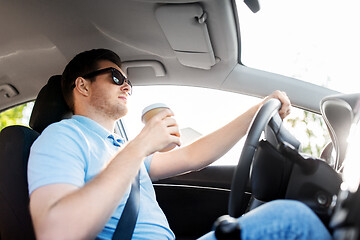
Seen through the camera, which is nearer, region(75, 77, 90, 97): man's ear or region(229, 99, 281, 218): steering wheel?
region(229, 99, 281, 218): steering wheel

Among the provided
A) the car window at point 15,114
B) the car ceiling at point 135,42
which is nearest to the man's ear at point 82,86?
the car ceiling at point 135,42

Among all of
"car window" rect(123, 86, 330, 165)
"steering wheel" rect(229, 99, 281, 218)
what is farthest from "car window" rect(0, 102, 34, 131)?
"steering wheel" rect(229, 99, 281, 218)

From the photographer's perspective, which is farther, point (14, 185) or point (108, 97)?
point (108, 97)

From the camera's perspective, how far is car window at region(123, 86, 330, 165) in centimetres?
211

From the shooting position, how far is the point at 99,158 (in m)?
1.53

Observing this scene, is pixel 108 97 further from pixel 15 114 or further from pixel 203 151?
pixel 15 114

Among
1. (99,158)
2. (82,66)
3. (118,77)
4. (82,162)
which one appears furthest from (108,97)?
(82,162)

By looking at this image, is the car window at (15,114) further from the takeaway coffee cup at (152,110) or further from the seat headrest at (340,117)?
the seat headrest at (340,117)

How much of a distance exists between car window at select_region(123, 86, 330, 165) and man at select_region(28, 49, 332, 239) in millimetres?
362

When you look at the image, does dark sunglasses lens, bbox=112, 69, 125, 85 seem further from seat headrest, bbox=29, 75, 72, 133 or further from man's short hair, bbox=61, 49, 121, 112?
seat headrest, bbox=29, 75, 72, 133

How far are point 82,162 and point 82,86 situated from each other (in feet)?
1.86

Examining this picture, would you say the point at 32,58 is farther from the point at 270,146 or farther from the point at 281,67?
the point at 270,146

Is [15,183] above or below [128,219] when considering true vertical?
above

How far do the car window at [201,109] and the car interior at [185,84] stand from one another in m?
0.04
